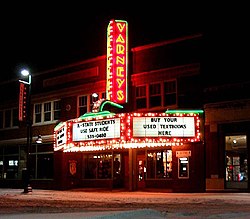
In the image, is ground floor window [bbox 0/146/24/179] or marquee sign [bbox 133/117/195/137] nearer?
marquee sign [bbox 133/117/195/137]

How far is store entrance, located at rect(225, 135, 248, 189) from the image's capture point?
2705cm

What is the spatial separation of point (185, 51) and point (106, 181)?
10640 millimetres

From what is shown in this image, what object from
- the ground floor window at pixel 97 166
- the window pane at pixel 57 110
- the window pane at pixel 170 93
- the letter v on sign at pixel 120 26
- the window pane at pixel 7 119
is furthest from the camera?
the window pane at pixel 7 119

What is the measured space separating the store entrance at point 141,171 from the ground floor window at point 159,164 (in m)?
0.50

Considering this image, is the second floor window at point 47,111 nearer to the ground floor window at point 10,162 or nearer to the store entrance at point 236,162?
the ground floor window at point 10,162

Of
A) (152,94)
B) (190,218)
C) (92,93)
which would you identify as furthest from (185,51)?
(190,218)

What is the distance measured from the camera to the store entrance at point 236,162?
27.0 m

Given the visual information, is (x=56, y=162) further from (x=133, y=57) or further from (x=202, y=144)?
(x=202, y=144)

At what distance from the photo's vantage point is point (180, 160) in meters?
29.0

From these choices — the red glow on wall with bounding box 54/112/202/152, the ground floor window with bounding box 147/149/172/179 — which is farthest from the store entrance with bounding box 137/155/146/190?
the red glow on wall with bounding box 54/112/202/152

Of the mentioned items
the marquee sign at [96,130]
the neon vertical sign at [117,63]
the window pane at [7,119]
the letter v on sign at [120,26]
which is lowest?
the marquee sign at [96,130]

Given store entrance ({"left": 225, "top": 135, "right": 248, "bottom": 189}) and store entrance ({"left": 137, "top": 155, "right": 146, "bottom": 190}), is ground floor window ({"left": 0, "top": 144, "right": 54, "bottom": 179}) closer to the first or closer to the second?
store entrance ({"left": 137, "top": 155, "right": 146, "bottom": 190})

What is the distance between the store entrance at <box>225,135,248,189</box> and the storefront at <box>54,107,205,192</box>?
57.7 inches

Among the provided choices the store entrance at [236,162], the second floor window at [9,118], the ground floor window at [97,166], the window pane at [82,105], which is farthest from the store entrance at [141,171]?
the second floor window at [9,118]
